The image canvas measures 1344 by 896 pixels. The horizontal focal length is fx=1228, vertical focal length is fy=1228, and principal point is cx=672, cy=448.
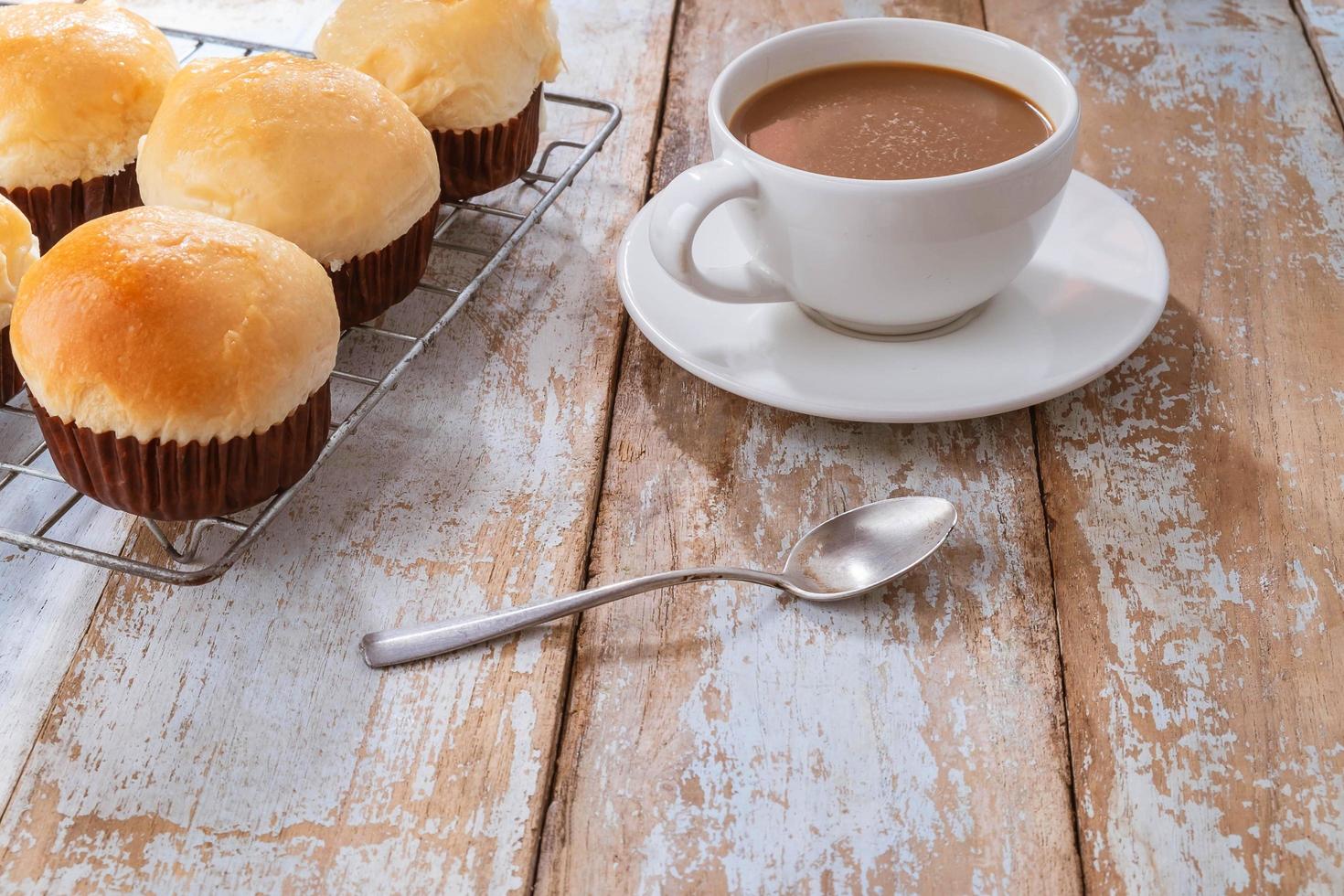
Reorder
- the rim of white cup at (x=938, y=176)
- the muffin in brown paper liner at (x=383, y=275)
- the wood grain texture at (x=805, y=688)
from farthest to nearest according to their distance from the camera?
1. the muffin in brown paper liner at (x=383, y=275)
2. the rim of white cup at (x=938, y=176)
3. the wood grain texture at (x=805, y=688)

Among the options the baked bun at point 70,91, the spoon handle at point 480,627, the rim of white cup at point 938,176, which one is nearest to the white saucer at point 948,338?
the rim of white cup at point 938,176

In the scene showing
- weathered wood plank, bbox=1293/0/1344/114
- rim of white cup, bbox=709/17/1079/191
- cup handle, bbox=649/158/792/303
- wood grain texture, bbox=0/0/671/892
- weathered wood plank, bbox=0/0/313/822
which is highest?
rim of white cup, bbox=709/17/1079/191

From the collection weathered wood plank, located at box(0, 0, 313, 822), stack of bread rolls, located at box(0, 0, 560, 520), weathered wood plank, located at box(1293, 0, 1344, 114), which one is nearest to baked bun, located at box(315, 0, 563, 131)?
stack of bread rolls, located at box(0, 0, 560, 520)

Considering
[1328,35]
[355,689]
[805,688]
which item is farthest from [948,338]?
[1328,35]

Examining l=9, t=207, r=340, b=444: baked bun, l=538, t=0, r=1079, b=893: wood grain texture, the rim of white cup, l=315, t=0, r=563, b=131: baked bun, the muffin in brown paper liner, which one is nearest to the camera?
l=538, t=0, r=1079, b=893: wood grain texture

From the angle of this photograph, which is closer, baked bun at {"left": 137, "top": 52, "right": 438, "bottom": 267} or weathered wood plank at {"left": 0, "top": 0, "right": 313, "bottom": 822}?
weathered wood plank at {"left": 0, "top": 0, "right": 313, "bottom": 822}

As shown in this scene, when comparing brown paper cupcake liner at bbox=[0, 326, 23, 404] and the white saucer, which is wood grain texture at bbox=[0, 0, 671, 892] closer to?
the white saucer

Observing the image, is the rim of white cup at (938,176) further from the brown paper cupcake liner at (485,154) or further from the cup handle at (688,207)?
the brown paper cupcake liner at (485,154)
